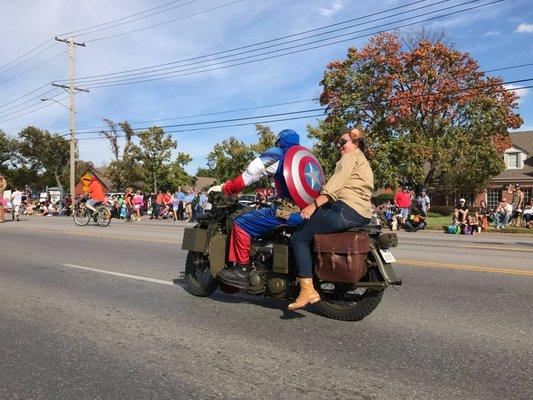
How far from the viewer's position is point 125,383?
368 cm

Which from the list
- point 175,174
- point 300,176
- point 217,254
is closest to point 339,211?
point 300,176

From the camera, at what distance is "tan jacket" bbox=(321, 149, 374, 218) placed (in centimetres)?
500

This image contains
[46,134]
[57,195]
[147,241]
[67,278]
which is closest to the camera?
[67,278]

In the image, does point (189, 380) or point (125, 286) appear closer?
point (189, 380)

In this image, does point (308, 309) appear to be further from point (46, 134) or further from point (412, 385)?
point (46, 134)

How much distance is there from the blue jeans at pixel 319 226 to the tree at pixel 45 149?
73.1 meters

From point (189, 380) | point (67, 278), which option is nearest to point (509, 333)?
point (189, 380)

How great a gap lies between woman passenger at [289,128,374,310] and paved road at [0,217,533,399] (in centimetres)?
49

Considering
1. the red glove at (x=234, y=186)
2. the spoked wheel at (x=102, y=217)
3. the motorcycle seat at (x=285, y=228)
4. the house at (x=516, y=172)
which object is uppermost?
the house at (x=516, y=172)

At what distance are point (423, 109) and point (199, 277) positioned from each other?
94.8 ft

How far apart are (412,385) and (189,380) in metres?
1.55

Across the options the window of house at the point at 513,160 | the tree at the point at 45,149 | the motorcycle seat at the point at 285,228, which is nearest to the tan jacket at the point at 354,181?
the motorcycle seat at the point at 285,228

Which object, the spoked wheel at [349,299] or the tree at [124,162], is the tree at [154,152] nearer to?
the tree at [124,162]

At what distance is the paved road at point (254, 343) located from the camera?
3605 mm
